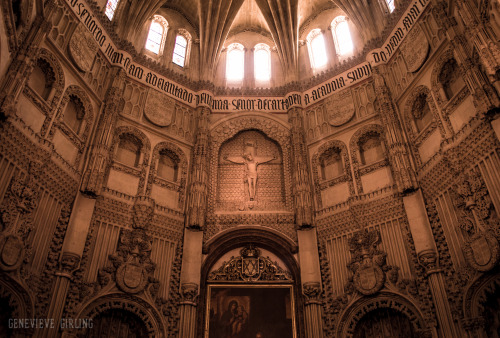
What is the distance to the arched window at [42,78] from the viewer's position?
480 inches

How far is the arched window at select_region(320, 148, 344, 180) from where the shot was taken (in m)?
15.8

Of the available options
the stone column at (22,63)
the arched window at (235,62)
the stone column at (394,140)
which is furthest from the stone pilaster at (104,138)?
the stone column at (394,140)

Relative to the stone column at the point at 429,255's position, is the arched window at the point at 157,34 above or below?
above

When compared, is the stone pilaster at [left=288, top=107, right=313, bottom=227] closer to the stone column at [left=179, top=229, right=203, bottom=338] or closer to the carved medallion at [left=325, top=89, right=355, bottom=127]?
the carved medallion at [left=325, top=89, right=355, bottom=127]

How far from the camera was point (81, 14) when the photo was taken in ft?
46.9

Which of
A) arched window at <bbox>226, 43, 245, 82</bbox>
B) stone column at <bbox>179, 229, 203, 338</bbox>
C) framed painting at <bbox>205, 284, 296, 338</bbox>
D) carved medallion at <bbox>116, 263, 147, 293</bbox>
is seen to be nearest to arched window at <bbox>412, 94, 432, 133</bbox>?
framed painting at <bbox>205, 284, 296, 338</bbox>

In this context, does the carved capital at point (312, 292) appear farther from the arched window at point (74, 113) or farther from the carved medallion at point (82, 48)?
the carved medallion at point (82, 48)

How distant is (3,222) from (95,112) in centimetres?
572

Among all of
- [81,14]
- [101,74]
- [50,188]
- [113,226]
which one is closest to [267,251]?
[113,226]

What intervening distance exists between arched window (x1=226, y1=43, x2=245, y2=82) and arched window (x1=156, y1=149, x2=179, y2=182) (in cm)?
565

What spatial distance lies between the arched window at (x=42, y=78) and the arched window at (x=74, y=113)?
918 millimetres

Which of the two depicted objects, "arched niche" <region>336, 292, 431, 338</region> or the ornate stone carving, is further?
the ornate stone carving

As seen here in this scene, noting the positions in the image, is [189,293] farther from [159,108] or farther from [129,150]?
[159,108]

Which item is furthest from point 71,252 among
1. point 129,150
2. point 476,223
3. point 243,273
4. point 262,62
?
point 262,62
